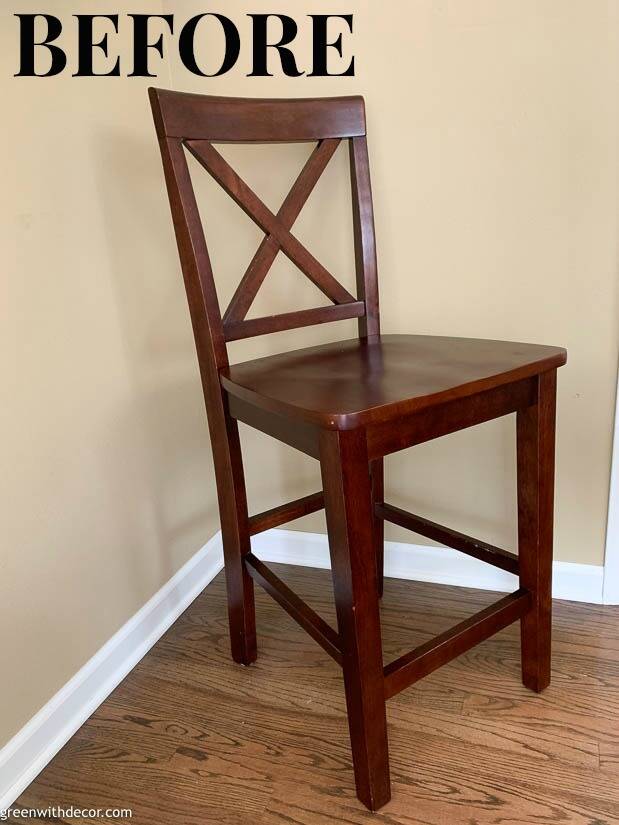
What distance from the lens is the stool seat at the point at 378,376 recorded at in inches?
30.4

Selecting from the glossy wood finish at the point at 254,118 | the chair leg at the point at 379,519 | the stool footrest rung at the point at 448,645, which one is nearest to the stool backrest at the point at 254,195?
the glossy wood finish at the point at 254,118

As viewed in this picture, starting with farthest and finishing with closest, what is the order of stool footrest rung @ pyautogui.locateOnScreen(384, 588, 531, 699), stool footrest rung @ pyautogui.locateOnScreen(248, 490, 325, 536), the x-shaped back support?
stool footrest rung @ pyautogui.locateOnScreen(248, 490, 325, 536) < the x-shaped back support < stool footrest rung @ pyautogui.locateOnScreen(384, 588, 531, 699)

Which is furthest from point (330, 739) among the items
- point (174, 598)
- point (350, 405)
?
point (350, 405)

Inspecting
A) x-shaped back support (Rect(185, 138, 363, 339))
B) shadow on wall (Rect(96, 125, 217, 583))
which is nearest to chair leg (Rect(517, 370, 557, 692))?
x-shaped back support (Rect(185, 138, 363, 339))

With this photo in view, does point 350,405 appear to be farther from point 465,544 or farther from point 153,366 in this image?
point 153,366

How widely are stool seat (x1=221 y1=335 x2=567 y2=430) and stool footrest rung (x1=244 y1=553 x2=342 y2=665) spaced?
0.30 m

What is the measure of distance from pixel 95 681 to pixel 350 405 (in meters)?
0.71

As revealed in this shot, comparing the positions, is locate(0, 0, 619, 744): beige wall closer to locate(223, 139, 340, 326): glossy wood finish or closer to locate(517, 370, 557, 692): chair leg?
locate(223, 139, 340, 326): glossy wood finish

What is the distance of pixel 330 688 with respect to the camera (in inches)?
44.1

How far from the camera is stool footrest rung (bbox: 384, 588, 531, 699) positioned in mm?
874

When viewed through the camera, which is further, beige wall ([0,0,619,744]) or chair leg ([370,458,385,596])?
chair leg ([370,458,385,596])

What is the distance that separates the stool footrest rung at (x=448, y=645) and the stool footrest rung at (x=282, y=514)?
300 millimetres

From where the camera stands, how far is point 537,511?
0.99 meters

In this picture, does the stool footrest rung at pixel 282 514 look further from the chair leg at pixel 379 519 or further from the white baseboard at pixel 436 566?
the white baseboard at pixel 436 566
